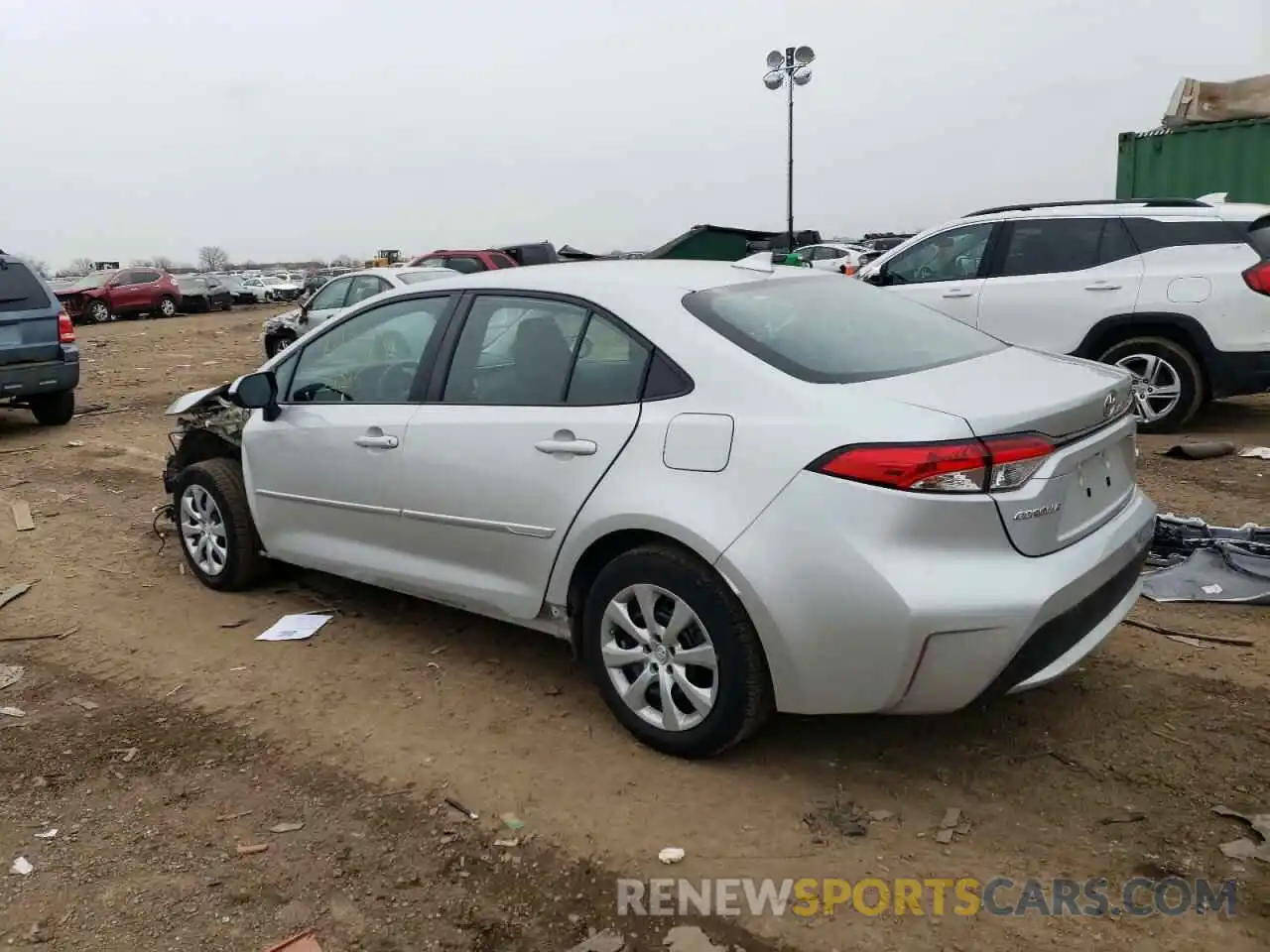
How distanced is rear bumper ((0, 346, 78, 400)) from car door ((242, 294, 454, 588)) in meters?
6.19

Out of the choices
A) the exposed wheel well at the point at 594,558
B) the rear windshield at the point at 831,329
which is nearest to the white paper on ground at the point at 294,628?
the exposed wheel well at the point at 594,558

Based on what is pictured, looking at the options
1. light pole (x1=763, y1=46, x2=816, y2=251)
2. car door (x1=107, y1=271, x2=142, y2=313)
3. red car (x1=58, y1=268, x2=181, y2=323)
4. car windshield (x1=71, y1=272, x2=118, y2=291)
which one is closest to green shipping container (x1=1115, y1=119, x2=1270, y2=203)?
light pole (x1=763, y1=46, x2=816, y2=251)

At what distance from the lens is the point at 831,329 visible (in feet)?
11.2

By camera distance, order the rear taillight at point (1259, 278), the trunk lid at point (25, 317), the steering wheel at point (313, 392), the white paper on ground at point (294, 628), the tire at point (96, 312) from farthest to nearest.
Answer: the tire at point (96, 312), the trunk lid at point (25, 317), the rear taillight at point (1259, 278), the white paper on ground at point (294, 628), the steering wheel at point (313, 392)

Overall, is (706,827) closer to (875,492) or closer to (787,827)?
(787,827)

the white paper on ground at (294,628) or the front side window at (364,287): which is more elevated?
the front side window at (364,287)

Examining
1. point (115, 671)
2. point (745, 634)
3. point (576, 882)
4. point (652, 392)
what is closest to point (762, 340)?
point (652, 392)

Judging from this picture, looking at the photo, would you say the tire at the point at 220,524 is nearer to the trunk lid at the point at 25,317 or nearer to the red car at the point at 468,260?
the trunk lid at the point at 25,317

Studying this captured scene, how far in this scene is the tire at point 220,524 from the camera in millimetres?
4973

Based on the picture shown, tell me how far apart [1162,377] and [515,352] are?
19.4ft

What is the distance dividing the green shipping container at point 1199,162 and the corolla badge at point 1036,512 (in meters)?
12.2

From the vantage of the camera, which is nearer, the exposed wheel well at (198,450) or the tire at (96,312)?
the exposed wheel well at (198,450)

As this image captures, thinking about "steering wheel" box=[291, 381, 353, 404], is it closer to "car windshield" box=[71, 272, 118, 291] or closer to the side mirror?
the side mirror

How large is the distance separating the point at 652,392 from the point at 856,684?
1109mm
